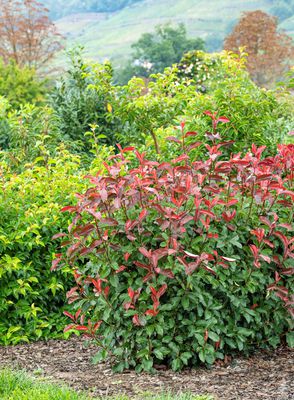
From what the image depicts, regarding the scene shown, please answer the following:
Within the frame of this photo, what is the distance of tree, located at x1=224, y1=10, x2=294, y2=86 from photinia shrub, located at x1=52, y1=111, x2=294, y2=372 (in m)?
28.4

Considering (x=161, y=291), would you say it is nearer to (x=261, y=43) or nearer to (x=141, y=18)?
(x=261, y=43)

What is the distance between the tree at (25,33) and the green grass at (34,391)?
26785mm

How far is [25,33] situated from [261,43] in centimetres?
1213

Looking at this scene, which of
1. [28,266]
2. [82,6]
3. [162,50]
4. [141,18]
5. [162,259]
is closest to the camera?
[162,259]

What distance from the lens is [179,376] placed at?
3.60 meters

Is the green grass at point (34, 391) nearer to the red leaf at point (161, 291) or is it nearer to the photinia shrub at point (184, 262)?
the photinia shrub at point (184, 262)

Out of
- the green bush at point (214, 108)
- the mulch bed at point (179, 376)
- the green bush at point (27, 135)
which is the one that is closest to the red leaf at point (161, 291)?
the mulch bed at point (179, 376)

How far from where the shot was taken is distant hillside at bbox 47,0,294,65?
92.1 m

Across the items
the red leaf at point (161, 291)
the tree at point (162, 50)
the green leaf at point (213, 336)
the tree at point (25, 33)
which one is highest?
the red leaf at point (161, 291)

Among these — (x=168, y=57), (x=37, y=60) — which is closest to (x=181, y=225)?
(x=37, y=60)

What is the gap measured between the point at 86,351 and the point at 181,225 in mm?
1319

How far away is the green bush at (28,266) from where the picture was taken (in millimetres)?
4383

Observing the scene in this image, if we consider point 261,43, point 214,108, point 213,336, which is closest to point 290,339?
point 213,336

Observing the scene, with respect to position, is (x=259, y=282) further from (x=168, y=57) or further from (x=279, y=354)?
(x=168, y=57)
